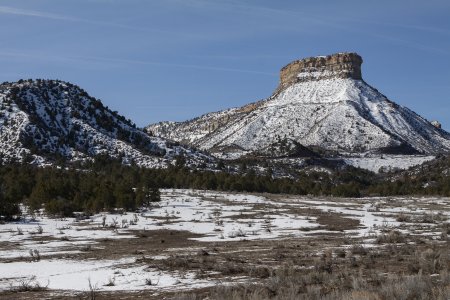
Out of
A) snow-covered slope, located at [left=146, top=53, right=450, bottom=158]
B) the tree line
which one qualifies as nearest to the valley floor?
the tree line

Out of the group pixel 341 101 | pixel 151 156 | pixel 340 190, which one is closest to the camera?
pixel 340 190

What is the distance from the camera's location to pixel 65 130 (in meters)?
87.1

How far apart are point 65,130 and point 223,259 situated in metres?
74.6

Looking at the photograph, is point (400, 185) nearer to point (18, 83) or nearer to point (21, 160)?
point (21, 160)

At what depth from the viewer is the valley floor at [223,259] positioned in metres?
11.9

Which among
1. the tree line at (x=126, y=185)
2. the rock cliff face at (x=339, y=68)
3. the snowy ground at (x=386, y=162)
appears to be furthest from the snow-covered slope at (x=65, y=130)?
the rock cliff face at (x=339, y=68)

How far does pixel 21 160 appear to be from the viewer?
2849 inches

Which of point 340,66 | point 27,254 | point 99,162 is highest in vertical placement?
point 340,66

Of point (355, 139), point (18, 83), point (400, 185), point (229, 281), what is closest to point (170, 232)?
point (229, 281)

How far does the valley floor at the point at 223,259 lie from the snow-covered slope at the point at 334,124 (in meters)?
101

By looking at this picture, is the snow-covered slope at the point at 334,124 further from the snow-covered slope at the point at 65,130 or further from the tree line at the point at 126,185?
the snow-covered slope at the point at 65,130

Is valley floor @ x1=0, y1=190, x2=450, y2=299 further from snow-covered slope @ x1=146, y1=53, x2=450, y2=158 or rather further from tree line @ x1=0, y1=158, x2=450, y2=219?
snow-covered slope @ x1=146, y1=53, x2=450, y2=158

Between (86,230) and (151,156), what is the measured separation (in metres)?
60.4

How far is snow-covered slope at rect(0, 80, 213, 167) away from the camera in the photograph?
3083 inches
